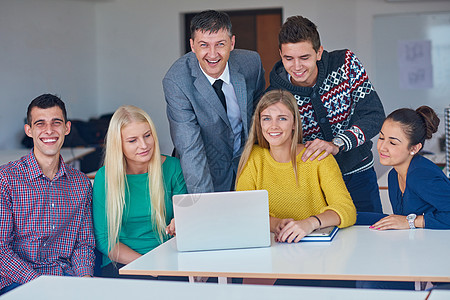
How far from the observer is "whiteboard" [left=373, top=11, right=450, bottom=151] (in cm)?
616

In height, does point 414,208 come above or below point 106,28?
below

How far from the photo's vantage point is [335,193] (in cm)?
223

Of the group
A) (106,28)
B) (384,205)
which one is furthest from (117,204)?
(106,28)

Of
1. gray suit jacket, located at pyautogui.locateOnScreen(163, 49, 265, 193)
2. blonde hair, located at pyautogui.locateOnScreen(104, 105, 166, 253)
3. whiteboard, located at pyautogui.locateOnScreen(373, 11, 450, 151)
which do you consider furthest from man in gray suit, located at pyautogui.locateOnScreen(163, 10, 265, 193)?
whiteboard, located at pyautogui.locateOnScreen(373, 11, 450, 151)

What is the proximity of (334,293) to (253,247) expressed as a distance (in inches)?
24.9

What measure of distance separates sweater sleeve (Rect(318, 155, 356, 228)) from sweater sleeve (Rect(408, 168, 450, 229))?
26 centimetres

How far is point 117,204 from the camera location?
2.33 meters

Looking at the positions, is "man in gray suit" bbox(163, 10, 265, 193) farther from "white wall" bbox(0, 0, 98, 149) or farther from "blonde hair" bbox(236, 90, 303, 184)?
→ "white wall" bbox(0, 0, 98, 149)

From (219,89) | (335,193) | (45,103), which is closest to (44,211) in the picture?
(45,103)

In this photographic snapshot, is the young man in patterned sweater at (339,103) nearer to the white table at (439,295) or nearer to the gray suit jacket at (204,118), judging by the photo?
the gray suit jacket at (204,118)

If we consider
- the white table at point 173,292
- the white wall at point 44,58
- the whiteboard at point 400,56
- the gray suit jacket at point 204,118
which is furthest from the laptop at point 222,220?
the whiteboard at point 400,56

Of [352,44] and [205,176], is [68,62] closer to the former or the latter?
[352,44]

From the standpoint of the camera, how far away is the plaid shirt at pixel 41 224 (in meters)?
2.18

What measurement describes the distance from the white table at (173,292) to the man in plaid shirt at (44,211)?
0.79 m
